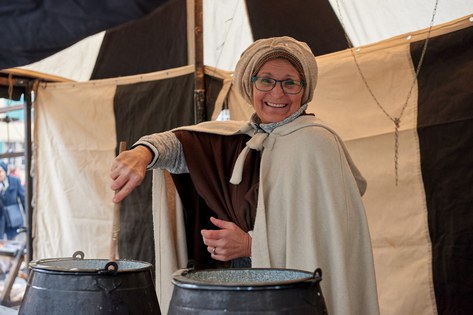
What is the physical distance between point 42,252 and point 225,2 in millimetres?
1779

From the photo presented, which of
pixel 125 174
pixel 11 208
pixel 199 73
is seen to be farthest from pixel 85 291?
pixel 11 208

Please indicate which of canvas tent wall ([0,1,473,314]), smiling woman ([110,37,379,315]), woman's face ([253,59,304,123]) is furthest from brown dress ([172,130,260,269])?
canvas tent wall ([0,1,473,314])

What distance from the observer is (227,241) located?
1538 millimetres

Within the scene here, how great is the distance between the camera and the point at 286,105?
1631 mm

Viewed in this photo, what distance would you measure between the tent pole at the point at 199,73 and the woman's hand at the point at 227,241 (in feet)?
4.41

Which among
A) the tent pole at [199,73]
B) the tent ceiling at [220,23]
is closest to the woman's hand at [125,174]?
the tent ceiling at [220,23]

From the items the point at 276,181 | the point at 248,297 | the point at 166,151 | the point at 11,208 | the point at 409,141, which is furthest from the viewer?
the point at 11,208

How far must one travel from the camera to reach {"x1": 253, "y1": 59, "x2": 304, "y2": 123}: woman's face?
1624 millimetres

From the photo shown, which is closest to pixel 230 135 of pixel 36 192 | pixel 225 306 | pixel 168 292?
pixel 168 292

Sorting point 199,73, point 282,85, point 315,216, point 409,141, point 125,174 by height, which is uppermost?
point 199,73

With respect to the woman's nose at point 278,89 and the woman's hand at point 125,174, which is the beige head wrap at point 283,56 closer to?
the woman's nose at point 278,89

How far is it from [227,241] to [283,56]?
1.75ft

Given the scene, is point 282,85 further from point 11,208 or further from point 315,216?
point 11,208

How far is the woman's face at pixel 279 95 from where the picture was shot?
1.62 meters
